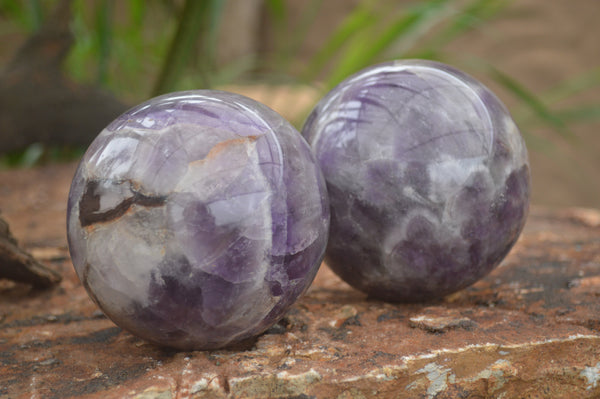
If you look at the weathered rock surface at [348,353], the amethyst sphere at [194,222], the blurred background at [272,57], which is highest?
the blurred background at [272,57]

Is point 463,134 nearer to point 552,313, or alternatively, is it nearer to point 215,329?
point 552,313

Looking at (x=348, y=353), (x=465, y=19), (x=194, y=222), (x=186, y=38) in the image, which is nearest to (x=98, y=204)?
(x=194, y=222)

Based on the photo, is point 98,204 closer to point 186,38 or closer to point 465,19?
point 186,38

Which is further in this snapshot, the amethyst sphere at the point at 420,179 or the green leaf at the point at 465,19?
the green leaf at the point at 465,19

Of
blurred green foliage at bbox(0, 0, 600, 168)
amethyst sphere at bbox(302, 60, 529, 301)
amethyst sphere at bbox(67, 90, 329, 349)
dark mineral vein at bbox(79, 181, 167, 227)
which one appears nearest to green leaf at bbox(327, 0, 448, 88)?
blurred green foliage at bbox(0, 0, 600, 168)

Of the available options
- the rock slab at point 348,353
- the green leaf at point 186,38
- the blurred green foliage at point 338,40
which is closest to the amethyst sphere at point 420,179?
the rock slab at point 348,353

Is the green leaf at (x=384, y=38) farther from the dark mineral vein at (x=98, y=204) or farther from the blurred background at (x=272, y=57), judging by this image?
the dark mineral vein at (x=98, y=204)

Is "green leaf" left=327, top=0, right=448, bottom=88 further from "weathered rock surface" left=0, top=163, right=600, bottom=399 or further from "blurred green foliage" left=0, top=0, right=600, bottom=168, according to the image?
"weathered rock surface" left=0, top=163, right=600, bottom=399
